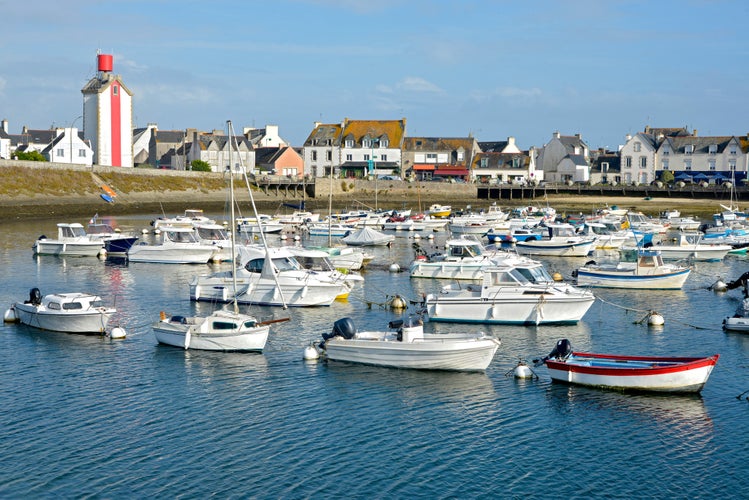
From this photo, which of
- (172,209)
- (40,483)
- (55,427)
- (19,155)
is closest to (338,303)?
(55,427)

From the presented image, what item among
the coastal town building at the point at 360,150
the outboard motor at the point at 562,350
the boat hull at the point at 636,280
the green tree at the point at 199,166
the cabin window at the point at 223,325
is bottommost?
the outboard motor at the point at 562,350

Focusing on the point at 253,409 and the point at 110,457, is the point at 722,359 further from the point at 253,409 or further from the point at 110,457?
the point at 110,457

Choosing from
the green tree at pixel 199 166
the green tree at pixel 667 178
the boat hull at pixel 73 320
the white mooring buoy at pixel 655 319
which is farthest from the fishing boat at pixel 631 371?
the green tree at pixel 199 166

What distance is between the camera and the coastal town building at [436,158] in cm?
12494

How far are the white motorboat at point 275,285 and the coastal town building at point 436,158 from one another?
83712 mm

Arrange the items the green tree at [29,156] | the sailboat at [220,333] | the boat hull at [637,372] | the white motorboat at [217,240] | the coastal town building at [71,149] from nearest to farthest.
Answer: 1. the boat hull at [637,372]
2. the sailboat at [220,333]
3. the white motorboat at [217,240]
4. the green tree at [29,156]
5. the coastal town building at [71,149]

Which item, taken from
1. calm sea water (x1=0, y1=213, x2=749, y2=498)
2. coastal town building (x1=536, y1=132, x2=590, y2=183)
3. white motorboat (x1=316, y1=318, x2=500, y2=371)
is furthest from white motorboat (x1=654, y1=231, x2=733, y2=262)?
coastal town building (x1=536, y1=132, x2=590, y2=183)

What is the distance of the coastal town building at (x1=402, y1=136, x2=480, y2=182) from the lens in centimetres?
12494

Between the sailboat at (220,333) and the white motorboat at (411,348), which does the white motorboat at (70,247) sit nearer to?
the sailboat at (220,333)

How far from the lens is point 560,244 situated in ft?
195

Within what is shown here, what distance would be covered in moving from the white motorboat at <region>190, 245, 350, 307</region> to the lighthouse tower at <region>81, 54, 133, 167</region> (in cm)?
7207

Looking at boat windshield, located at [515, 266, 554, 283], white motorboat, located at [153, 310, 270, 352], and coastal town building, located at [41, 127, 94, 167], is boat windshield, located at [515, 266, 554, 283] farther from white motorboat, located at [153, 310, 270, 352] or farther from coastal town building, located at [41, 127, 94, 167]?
coastal town building, located at [41, 127, 94, 167]

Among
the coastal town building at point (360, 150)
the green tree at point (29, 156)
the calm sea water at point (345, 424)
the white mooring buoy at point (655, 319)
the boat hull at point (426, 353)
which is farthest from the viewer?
the coastal town building at point (360, 150)

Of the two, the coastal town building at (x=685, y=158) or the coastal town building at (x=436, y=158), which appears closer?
the coastal town building at (x=685, y=158)
